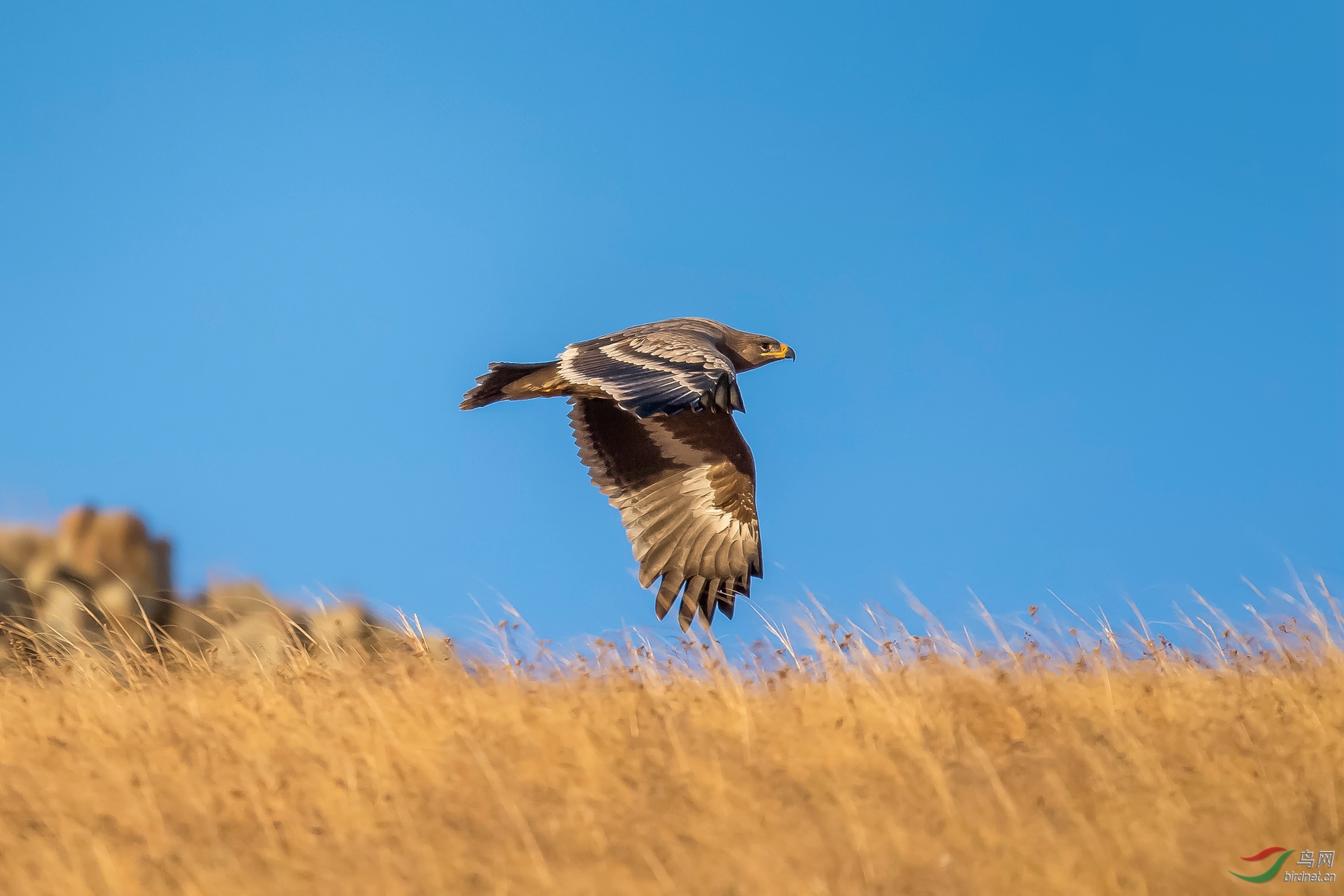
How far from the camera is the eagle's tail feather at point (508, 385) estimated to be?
7.95 metres

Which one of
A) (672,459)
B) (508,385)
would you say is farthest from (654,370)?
(672,459)

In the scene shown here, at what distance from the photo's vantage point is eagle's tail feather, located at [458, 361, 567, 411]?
26.1 ft

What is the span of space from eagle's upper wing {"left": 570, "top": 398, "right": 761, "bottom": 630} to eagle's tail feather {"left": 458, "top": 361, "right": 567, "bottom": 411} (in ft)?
2.54

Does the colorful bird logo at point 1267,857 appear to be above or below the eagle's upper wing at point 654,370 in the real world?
below

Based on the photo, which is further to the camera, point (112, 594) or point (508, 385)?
point (112, 594)

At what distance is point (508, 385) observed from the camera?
26.5 feet

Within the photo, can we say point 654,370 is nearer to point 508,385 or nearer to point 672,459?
point 508,385

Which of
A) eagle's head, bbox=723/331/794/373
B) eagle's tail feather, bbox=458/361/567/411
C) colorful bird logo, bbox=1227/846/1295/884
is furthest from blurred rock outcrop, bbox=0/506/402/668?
colorful bird logo, bbox=1227/846/1295/884

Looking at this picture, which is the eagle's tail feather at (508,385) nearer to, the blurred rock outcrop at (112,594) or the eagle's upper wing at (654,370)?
the eagle's upper wing at (654,370)

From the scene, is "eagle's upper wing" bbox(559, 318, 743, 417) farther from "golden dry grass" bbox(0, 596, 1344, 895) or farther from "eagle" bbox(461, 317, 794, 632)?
"golden dry grass" bbox(0, 596, 1344, 895)

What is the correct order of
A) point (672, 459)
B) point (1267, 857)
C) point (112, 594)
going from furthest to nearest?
point (112, 594), point (672, 459), point (1267, 857)

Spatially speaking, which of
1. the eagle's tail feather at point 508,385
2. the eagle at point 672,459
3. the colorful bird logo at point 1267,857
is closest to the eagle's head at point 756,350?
the eagle at point 672,459

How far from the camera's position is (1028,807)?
4.33 m

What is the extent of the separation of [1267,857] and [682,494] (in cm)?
517
